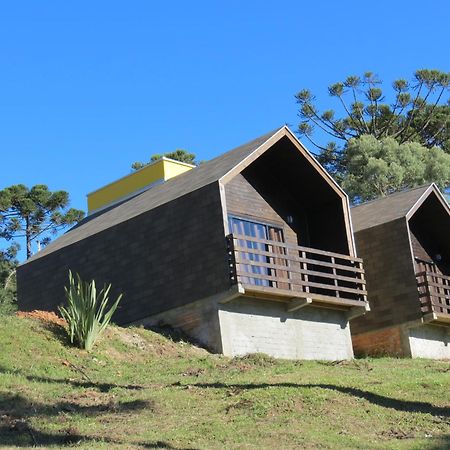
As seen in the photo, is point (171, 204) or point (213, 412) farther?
point (171, 204)

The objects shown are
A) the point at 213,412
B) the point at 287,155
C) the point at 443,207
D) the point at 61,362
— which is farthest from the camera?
the point at 443,207

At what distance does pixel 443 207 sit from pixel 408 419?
16151mm

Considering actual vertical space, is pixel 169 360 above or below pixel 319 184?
below

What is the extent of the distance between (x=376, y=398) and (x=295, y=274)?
8640mm

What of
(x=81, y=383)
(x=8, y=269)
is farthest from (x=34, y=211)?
(x=81, y=383)

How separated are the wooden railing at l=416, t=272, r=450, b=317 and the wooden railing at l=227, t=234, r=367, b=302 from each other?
250 cm

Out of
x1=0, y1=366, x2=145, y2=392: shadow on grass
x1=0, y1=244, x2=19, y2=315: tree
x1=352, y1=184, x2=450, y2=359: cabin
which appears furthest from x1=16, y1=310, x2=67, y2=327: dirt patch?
x1=0, y1=244, x2=19, y2=315: tree

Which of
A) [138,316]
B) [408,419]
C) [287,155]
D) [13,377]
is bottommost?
[408,419]

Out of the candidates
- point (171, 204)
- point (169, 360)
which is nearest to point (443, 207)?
point (171, 204)

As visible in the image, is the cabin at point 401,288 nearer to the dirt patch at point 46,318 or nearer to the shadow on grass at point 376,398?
the shadow on grass at point 376,398

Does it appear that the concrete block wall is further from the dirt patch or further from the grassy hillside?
the dirt patch

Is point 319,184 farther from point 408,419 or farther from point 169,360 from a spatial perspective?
point 408,419

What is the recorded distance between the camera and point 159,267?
74.5 feet

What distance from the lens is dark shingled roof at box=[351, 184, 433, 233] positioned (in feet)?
90.2
